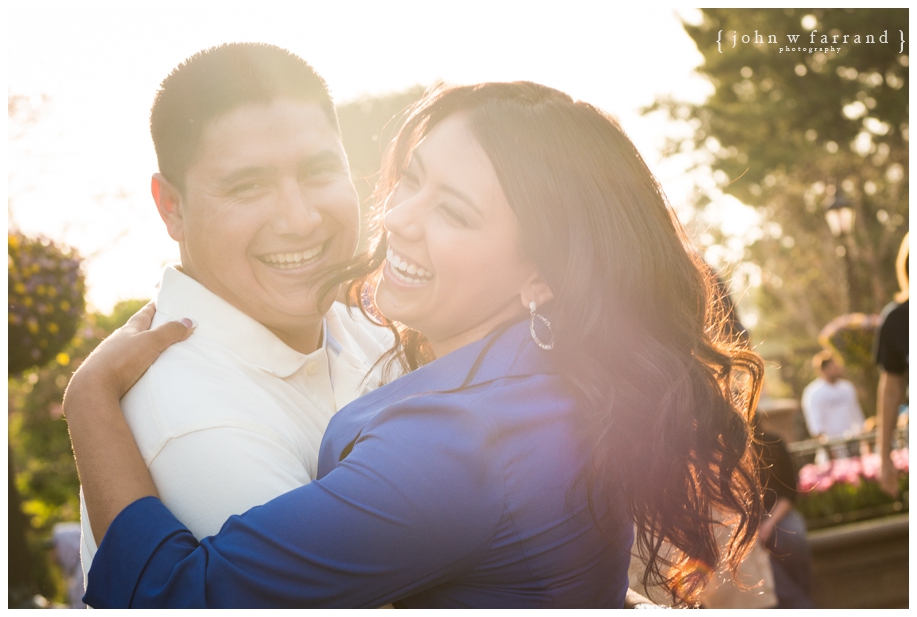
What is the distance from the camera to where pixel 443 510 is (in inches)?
53.9

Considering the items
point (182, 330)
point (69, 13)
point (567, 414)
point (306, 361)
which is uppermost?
point (69, 13)

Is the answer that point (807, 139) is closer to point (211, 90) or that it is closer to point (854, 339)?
point (854, 339)

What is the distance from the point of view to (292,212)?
199cm

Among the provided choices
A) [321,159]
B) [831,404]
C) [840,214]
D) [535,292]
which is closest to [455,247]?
[535,292]

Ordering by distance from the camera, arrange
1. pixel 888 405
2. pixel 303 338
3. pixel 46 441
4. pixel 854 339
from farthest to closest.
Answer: pixel 46 441, pixel 854 339, pixel 888 405, pixel 303 338

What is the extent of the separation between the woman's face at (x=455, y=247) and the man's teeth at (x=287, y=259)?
0.27 metres

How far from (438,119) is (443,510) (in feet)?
3.10

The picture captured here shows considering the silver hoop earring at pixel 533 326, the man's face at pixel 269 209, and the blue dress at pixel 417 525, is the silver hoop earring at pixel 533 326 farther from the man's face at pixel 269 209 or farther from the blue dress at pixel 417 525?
the man's face at pixel 269 209

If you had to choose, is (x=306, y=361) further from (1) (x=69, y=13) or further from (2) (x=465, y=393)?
(1) (x=69, y=13)

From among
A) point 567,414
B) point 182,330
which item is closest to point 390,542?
point 567,414

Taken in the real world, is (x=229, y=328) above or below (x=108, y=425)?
above

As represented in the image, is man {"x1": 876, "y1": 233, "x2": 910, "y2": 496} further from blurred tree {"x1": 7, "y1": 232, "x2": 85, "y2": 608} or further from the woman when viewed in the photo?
blurred tree {"x1": 7, "y1": 232, "x2": 85, "y2": 608}

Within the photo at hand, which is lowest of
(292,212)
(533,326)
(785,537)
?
(785,537)

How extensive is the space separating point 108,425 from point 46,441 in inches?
520
